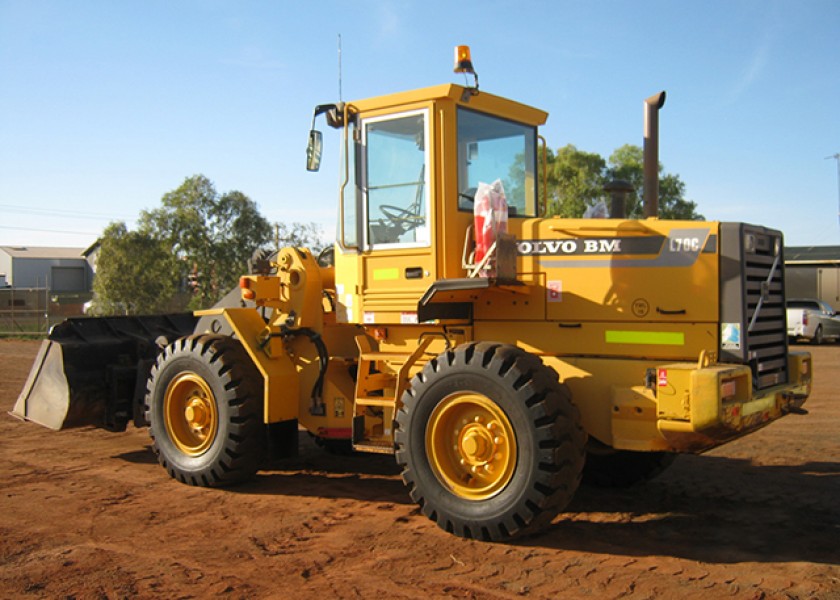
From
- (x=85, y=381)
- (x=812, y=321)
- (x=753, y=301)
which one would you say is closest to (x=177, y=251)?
(x=812, y=321)

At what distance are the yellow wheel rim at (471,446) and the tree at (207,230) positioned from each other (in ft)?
123

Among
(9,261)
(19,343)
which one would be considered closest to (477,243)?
(19,343)

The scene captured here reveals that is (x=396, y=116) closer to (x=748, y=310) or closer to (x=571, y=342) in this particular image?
(x=571, y=342)

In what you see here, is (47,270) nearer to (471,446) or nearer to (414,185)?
(414,185)

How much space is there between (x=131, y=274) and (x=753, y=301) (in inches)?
1551

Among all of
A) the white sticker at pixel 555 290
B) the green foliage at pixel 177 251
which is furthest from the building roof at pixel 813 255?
the white sticker at pixel 555 290

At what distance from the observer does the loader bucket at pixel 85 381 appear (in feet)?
27.0

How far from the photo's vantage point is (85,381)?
8.31 metres

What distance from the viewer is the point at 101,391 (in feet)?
27.7

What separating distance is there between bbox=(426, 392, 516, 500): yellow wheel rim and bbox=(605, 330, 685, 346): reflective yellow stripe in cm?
108

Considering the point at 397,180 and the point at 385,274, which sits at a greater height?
the point at 397,180

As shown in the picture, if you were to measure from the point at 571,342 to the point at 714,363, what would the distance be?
1057mm

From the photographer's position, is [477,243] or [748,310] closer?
[748,310]

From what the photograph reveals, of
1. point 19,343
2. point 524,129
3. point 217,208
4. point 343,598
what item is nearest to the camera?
point 343,598
